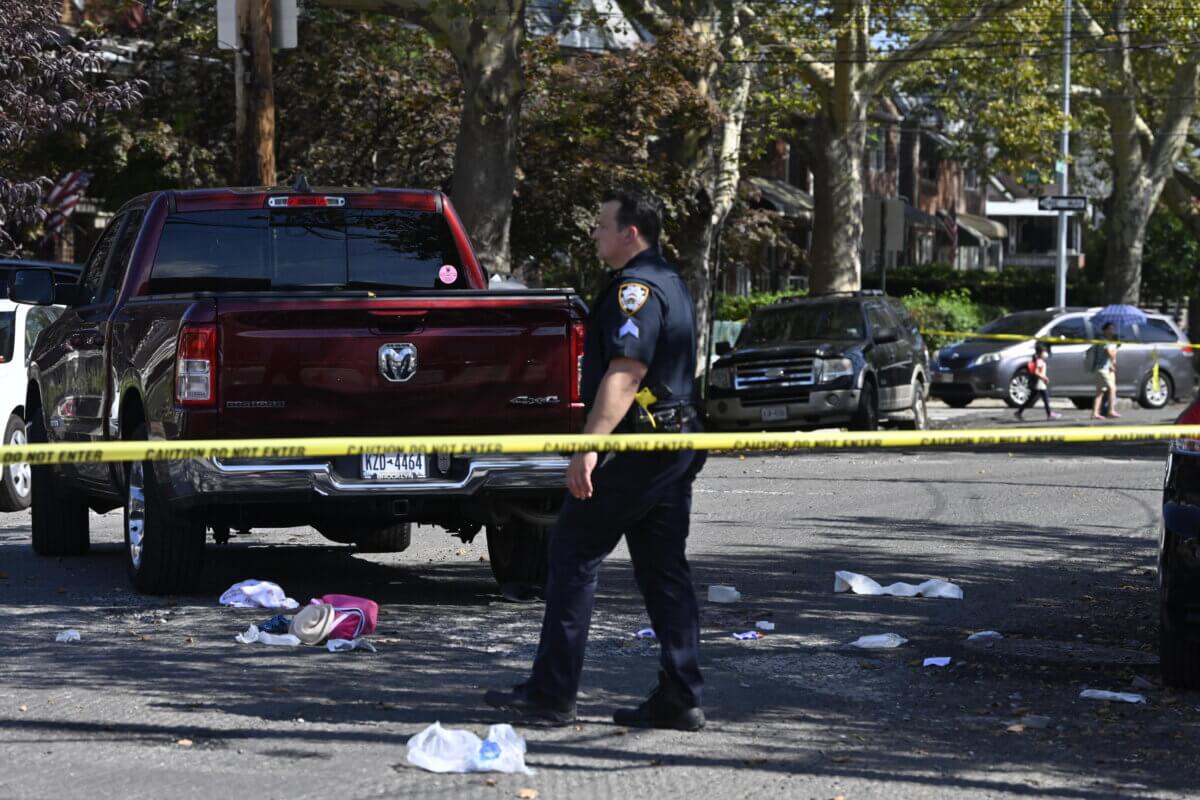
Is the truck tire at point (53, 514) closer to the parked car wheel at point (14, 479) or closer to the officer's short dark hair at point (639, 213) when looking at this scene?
the parked car wheel at point (14, 479)

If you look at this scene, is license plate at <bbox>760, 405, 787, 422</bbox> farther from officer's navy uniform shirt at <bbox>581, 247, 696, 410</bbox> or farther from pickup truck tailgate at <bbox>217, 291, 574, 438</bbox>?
officer's navy uniform shirt at <bbox>581, 247, 696, 410</bbox>

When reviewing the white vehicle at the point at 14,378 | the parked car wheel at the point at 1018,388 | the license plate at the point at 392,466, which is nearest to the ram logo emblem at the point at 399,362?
the license plate at the point at 392,466

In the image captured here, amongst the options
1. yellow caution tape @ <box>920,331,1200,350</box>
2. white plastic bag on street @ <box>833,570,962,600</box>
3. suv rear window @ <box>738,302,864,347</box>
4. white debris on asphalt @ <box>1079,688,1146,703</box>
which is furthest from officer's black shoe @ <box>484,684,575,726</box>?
yellow caution tape @ <box>920,331,1200,350</box>

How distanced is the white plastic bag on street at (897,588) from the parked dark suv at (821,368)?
1169 cm

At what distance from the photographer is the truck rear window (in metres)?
10.2

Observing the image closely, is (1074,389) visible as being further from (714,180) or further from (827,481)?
(827,481)

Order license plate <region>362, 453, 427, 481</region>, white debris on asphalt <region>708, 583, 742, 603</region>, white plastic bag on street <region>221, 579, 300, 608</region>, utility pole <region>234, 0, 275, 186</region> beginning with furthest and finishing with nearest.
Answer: utility pole <region>234, 0, 275, 186</region> < white debris on asphalt <region>708, 583, 742, 603</region> < white plastic bag on street <region>221, 579, 300, 608</region> < license plate <region>362, 453, 427, 481</region>

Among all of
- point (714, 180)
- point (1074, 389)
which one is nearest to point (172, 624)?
point (714, 180)

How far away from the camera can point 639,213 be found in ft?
21.8

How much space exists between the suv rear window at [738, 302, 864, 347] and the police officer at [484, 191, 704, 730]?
16347 millimetres

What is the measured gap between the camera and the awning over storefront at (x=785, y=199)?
51709 mm

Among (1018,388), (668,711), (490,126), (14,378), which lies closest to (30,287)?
(14,378)

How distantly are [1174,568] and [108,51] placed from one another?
22.0 metres

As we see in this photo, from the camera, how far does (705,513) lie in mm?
14266
